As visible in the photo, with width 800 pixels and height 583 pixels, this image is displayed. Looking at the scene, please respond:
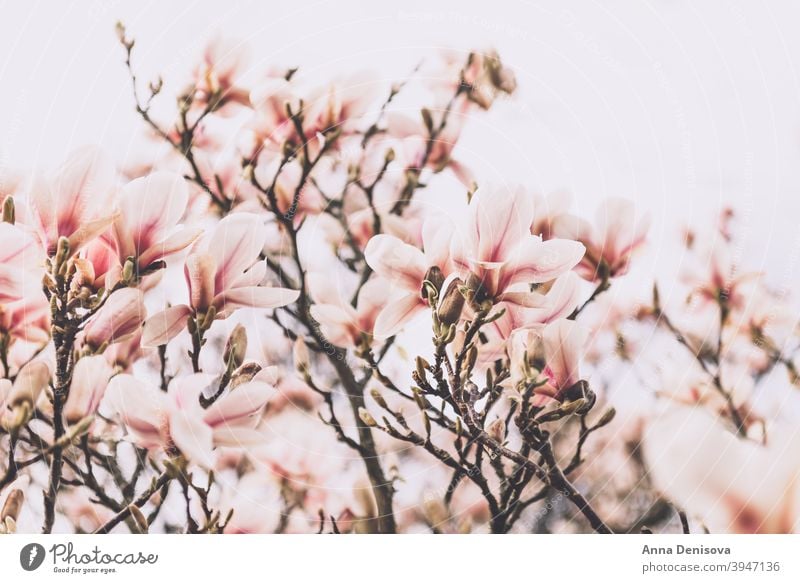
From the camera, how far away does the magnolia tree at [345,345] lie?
465mm

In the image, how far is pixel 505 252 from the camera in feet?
1.47

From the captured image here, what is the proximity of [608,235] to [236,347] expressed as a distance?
0.25 meters

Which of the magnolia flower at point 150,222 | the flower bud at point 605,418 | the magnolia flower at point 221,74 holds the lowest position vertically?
the flower bud at point 605,418

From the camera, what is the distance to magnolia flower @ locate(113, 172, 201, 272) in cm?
46

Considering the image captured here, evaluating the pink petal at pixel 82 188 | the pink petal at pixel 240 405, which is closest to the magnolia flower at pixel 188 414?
the pink petal at pixel 240 405

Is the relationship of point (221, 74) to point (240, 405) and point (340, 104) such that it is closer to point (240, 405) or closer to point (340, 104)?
point (340, 104)

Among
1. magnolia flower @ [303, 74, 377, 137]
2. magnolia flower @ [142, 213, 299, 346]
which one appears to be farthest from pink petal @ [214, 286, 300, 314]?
magnolia flower @ [303, 74, 377, 137]

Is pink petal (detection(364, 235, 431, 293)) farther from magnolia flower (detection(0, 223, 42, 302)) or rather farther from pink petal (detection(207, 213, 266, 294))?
magnolia flower (detection(0, 223, 42, 302))

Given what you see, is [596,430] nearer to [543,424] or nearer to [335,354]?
[543,424]

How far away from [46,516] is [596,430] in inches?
14.1

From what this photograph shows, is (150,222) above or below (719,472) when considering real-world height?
above

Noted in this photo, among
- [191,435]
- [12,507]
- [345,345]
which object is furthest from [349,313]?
[12,507]

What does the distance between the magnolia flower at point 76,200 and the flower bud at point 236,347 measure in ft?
0.33
